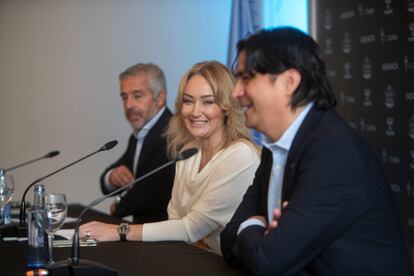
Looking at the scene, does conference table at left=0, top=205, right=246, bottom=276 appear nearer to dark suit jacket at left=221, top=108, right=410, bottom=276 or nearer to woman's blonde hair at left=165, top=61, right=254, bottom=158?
dark suit jacket at left=221, top=108, right=410, bottom=276

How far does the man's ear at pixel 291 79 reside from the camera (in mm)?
2186

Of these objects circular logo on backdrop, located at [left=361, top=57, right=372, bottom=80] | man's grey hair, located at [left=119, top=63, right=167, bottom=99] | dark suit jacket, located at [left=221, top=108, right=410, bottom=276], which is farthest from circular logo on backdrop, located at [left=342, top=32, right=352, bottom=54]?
dark suit jacket, located at [left=221, top=108, right=410, bottom=276]

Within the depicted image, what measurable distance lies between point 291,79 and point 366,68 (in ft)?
8.65

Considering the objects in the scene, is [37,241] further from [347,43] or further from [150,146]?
[347,43]

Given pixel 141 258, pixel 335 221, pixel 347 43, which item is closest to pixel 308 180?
pixel 335 221

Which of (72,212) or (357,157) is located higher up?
(357,157)

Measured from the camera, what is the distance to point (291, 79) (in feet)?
7.20

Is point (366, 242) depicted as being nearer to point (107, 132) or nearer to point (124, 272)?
point (124, 272)

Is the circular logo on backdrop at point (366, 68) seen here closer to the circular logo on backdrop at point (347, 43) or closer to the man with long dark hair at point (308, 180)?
the circular logo on backdrop at point (347, 43)

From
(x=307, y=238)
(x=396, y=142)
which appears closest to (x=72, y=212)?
(x=396, y=142)

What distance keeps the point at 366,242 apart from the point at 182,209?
4.83ft

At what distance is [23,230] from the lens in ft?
10.3

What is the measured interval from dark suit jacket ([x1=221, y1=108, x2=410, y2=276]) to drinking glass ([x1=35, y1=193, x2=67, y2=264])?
0.69 meters

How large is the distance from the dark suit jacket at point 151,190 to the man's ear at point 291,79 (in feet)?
6.89
